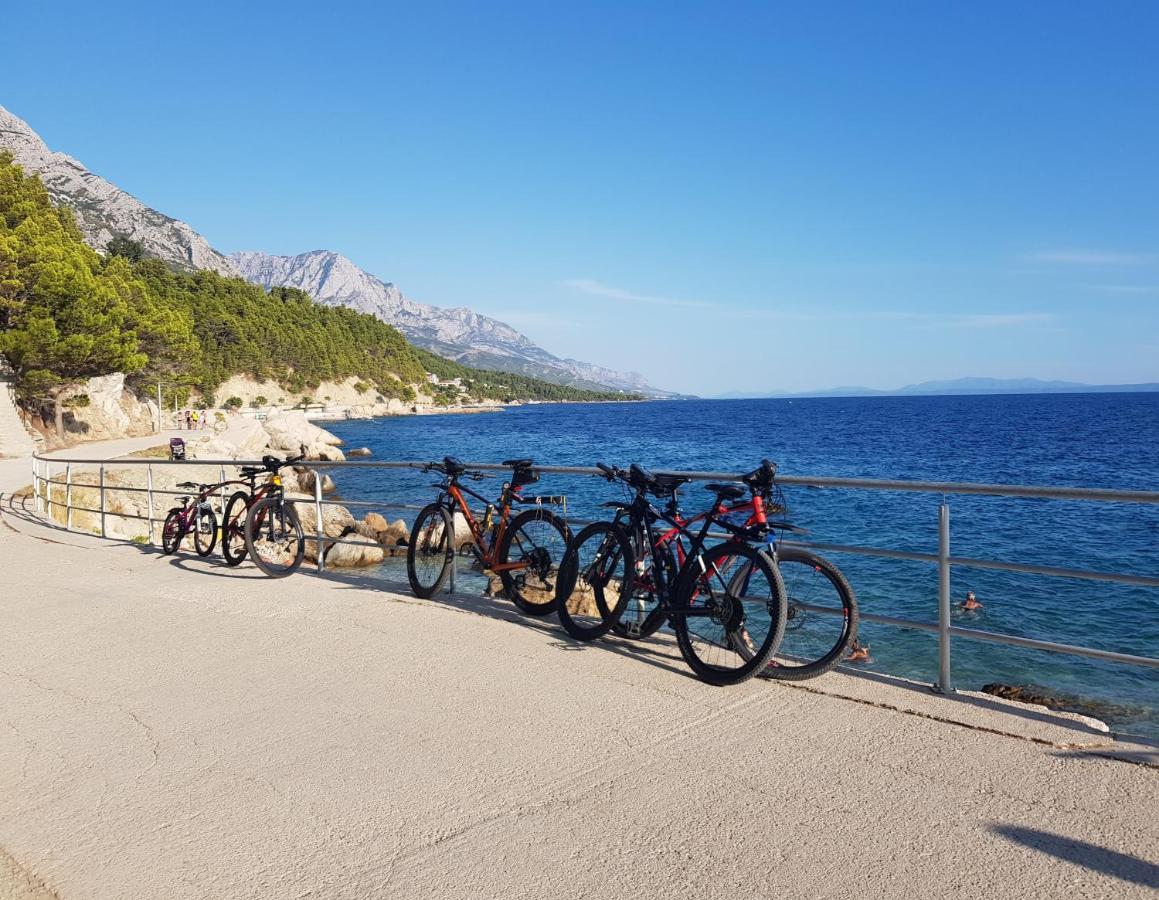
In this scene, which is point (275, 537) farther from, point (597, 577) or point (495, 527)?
point (597, 577)

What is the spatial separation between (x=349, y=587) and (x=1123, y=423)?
324ft

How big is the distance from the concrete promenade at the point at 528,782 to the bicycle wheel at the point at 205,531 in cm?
364

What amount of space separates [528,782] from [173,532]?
7.75 meters

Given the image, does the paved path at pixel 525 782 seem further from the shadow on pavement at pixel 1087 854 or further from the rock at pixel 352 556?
the rock at pixel 352 556

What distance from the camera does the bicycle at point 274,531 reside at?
8.62 metres

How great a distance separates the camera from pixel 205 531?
32.2 ft

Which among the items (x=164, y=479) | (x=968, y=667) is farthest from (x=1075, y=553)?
(x=164, y=479)

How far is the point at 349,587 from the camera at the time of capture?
8.06 m

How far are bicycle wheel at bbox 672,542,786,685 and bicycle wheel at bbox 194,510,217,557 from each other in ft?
21.3

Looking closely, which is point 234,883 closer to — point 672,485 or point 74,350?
point 672,485

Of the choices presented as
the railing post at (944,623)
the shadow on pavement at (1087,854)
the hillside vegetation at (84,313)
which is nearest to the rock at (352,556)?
the railing post at (944,623)

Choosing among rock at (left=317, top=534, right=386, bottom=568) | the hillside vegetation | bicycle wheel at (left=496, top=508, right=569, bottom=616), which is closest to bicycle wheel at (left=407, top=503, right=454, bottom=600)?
bicycle wheel at (left=496, top=508, right=569, bottom=616)

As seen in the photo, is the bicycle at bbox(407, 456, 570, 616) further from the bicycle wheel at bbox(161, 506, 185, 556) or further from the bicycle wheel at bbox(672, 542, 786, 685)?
the bicycle wheel at bbox(161, 506, 185, 556)

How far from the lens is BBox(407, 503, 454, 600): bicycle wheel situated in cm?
739
